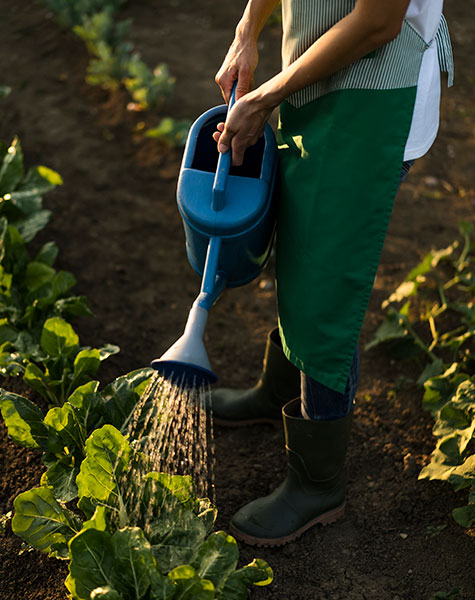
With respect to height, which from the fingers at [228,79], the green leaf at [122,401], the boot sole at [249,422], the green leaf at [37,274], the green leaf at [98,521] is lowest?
the boot sole at [249,422]

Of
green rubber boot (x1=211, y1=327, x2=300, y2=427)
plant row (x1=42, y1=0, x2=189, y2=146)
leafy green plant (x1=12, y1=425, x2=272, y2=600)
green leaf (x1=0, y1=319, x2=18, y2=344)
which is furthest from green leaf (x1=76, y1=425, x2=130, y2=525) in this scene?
plant row (x1=42, y1=0, x2=189, y2=146)

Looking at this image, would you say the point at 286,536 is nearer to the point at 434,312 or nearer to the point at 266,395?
the point at 266,395

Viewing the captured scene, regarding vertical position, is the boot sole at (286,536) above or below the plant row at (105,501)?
below

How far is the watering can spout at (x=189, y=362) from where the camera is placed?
60.0 inches

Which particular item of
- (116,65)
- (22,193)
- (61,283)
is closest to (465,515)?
(61,283)

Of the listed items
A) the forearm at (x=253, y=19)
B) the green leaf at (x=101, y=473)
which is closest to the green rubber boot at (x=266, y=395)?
the green leaf at (x=101, y=473)

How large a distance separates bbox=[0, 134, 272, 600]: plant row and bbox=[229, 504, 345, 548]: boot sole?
13 centimetres

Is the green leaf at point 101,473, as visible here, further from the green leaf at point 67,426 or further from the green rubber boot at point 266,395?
the green rubber boot at point 266,395

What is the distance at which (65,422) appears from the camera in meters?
1.96

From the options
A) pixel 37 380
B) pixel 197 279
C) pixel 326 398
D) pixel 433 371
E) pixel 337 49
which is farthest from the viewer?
pixel 197 279

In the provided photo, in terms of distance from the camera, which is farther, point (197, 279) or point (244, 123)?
point (197, 279)

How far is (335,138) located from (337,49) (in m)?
0.20

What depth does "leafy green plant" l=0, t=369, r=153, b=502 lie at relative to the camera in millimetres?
1953

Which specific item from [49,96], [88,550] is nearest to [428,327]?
[88,550]
